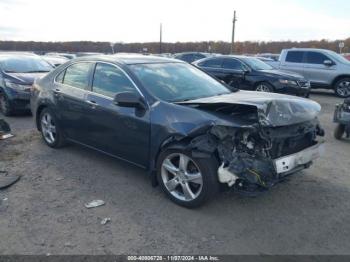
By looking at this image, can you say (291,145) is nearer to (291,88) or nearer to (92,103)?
(92,103)

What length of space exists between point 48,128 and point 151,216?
3209 millimetres

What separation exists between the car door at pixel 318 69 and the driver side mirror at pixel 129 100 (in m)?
11.8

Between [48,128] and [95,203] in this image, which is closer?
[95,203]

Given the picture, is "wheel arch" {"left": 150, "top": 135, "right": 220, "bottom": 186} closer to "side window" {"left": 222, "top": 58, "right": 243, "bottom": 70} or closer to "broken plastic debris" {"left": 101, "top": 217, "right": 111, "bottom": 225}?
"broken plastic debris" {"left": 101, "top": 217, "right": 111, "bottom": 225}

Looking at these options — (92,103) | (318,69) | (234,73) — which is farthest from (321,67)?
(92,103)

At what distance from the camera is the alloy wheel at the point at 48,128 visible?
6.19m

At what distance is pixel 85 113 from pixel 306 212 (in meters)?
3.27

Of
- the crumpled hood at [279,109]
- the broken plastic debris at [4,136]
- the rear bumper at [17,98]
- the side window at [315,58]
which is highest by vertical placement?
the side window at [315,58]

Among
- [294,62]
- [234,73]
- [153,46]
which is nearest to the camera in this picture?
[234,73]

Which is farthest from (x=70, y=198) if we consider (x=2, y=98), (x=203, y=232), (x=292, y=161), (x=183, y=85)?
(x=2, y=98)

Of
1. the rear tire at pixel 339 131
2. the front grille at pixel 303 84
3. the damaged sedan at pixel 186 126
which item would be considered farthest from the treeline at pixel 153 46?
the damaged sedan at pixel 186 126

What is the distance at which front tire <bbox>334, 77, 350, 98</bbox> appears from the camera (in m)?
13.9

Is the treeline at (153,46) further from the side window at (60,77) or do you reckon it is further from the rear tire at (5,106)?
the side window at (60,77)

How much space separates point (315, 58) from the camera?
47.9 ft
